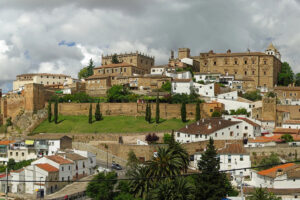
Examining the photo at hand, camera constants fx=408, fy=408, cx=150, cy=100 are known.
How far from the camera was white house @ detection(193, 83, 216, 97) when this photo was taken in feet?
242

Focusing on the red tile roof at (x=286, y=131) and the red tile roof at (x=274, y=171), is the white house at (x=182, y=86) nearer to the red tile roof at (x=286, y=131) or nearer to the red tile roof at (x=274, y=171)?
the red tile roof at (x=286, y=131)

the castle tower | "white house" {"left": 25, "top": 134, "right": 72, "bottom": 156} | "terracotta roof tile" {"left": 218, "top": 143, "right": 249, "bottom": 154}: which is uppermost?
the castle tower

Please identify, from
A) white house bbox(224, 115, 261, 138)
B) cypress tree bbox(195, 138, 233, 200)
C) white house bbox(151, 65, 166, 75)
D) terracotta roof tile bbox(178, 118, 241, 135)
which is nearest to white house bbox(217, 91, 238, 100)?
terracotta roof tile bbox(178, 118, 241, 135)

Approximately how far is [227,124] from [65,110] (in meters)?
32.4

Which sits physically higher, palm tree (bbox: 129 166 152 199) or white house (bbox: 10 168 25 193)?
palm tree (bbox: 129 166 152 199)

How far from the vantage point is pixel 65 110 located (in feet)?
244

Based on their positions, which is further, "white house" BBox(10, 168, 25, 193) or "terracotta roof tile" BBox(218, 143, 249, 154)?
"terracotta roof tile" BBox(218, 143, 249, 154)

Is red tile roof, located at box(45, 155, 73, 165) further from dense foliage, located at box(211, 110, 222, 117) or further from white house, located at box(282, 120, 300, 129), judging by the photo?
white house, located at box(282, 120, 300, 129)

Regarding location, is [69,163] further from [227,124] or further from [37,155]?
[227,124]

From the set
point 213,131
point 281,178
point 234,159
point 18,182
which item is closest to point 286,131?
point 213,131

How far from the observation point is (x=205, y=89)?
245ft

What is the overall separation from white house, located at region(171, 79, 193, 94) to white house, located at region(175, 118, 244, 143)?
18.1m

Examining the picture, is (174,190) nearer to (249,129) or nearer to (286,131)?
(249,129)

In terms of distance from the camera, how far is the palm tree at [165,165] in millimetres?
37531
